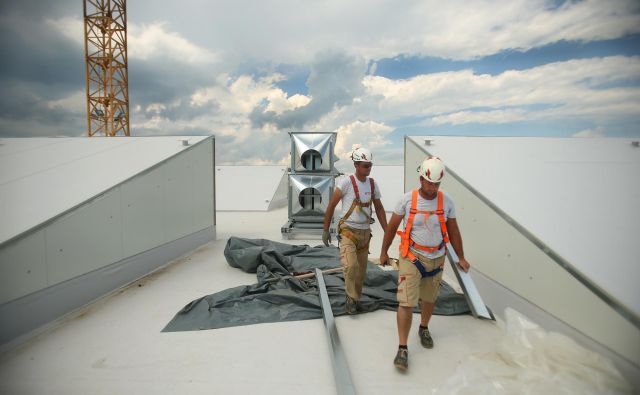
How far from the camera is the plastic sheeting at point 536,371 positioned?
6.43 ft

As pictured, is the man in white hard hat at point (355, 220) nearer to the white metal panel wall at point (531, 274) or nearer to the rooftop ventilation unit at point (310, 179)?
the white metal panel wall at point (531, 274)

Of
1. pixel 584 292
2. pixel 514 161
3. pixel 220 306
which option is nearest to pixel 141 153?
pixel 220 306

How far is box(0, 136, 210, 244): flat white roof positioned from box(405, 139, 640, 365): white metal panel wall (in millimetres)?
4143

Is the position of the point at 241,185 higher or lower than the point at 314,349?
higher

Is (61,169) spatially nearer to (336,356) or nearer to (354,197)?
(354,197)

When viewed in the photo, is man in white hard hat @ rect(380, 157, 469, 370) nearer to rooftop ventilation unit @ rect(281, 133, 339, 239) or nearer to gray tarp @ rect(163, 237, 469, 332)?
gray tarp @ rect(163, 237, 469, 332)

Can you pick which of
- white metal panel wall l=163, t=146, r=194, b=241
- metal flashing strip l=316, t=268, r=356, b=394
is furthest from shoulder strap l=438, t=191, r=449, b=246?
white metal panel wall l=163, t=146, r=194, b=241

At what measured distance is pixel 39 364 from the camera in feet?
8.41

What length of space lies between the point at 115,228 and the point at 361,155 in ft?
9.79

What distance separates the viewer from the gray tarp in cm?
330

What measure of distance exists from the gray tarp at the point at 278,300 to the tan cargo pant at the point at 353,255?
1.02 feet

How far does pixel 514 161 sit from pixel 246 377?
3.90 metres

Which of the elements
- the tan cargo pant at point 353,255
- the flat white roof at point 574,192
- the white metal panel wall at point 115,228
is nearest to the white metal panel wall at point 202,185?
the white metal panel wall at point 115,228

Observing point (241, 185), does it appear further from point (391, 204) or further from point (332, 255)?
point (332, 255)
